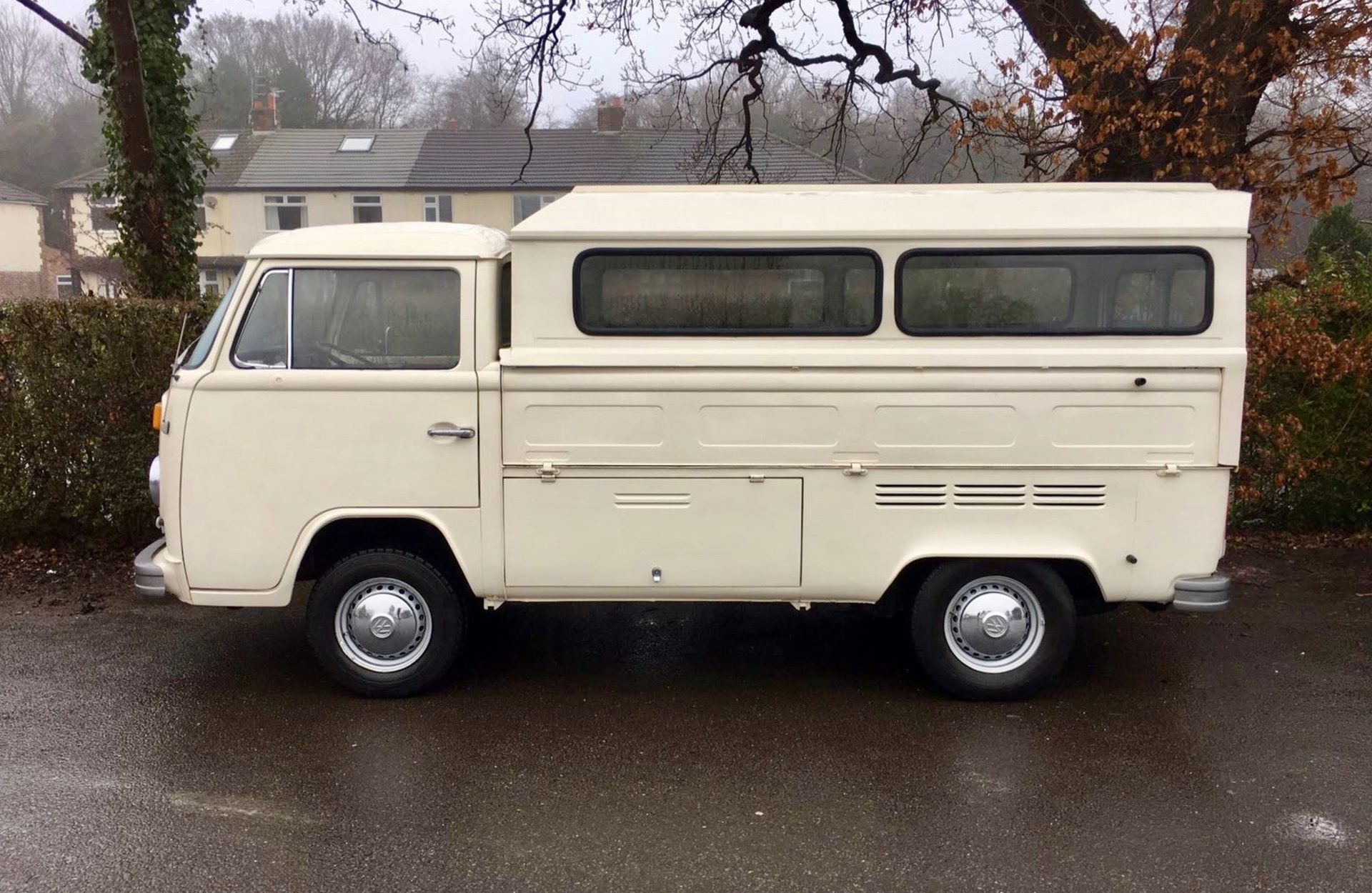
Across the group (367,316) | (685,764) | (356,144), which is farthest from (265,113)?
(685,764)

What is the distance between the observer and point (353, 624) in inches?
204

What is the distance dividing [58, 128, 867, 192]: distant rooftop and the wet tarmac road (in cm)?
2958

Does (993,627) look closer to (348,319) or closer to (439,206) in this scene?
(348,319)

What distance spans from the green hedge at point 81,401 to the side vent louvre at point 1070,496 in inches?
224

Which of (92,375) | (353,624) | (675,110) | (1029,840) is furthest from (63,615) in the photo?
(675,110)

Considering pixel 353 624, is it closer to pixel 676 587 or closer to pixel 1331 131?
pixel 676 587

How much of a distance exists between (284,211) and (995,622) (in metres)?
37.8

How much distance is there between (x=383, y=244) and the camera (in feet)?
16.4

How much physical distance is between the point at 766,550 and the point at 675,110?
310 inches

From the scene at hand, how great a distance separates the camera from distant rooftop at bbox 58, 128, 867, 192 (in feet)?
119

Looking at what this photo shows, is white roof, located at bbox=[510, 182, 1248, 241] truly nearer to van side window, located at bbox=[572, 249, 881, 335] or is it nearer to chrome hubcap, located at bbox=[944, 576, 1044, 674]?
van side window, located at bbox=[572, 249, 881, 335]

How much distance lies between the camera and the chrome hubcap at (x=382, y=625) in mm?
5160

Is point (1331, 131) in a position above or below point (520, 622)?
above

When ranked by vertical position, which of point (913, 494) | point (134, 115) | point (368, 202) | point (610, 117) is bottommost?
point (913, 494)
